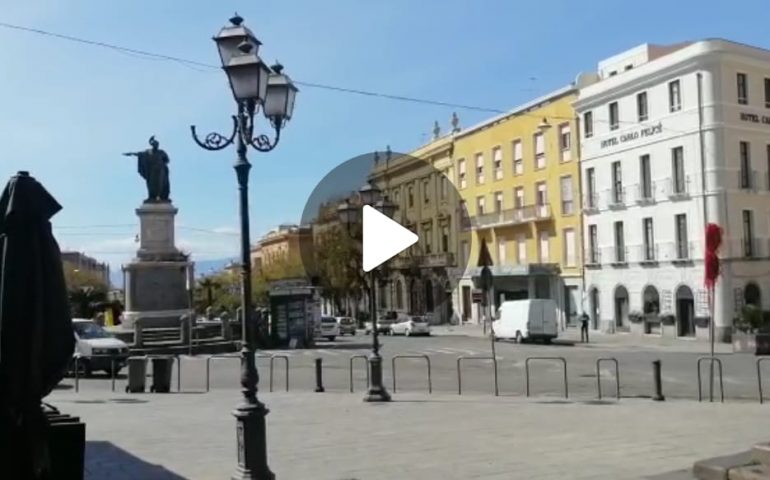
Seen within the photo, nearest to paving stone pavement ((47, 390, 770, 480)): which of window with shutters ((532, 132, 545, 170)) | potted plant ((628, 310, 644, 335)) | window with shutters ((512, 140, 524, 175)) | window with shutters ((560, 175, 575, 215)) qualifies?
potted plant ((628, 310, 644, 335))

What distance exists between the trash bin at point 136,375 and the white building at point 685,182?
31109mm

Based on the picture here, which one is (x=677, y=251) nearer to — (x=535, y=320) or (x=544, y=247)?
(x=535, y=320)

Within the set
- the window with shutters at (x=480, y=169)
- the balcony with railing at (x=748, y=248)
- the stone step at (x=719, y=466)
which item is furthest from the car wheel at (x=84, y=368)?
the window with shutters at (x=480, y=169)

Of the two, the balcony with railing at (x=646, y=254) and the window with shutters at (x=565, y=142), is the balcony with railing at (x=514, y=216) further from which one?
the balcony with railing at (x=646, y=254)

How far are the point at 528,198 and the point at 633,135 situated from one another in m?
11.8

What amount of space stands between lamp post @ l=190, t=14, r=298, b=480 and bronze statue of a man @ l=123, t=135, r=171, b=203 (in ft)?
106

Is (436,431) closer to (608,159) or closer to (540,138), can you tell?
(608,159)

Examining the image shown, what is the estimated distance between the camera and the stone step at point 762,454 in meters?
8.05

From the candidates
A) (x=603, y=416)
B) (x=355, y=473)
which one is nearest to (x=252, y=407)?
(x=355, y=473)

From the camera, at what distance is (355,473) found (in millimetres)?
9859

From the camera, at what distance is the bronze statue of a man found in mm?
41375

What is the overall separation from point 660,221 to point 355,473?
41503 millimetres

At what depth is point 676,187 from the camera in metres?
47.0
